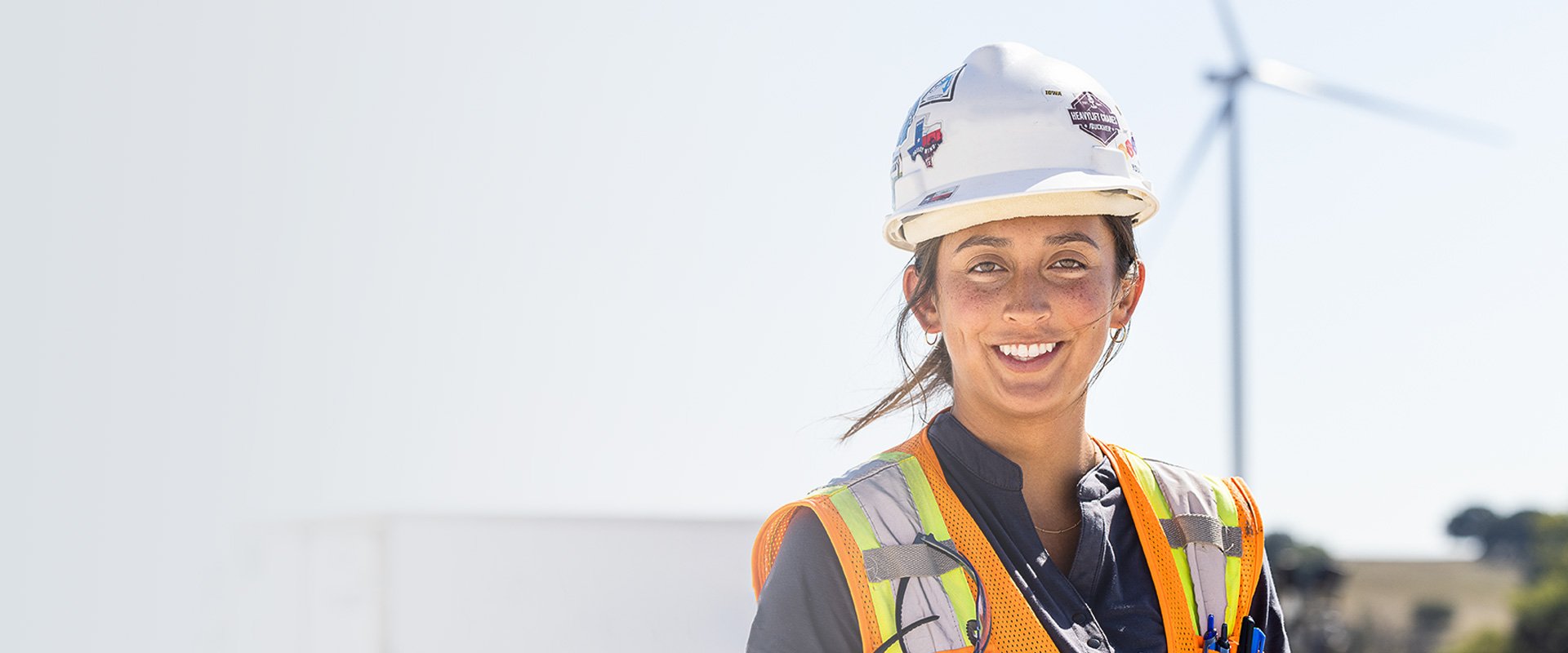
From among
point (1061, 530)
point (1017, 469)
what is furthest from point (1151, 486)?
point (1017, 469)

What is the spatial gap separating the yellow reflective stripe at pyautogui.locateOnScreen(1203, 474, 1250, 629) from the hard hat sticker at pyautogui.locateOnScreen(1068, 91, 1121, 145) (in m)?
1.05

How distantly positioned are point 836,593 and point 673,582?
213 cm

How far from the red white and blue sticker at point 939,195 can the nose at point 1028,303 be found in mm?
282

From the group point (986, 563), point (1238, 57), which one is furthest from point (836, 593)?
point (1238, 57)

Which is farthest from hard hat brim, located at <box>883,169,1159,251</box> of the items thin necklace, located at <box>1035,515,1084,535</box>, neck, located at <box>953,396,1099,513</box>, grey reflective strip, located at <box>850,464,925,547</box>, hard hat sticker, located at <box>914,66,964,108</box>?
thin necklace, located at <box>1035,515,1084,535</box>

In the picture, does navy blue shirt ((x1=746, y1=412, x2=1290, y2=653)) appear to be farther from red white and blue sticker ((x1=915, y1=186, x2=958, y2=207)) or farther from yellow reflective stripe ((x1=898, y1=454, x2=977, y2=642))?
red white and blue sticker ((x1=915, y1=186, x2=958, y2=207))

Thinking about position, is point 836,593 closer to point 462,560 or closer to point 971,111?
point 971,111

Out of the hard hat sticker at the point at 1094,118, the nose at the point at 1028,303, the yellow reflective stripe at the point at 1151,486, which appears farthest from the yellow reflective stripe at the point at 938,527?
the hard hat sticker at the point at 1094,118

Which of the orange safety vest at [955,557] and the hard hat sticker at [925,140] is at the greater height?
the hard hat sticker at [925,140]

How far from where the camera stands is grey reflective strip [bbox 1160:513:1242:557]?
3896 mm

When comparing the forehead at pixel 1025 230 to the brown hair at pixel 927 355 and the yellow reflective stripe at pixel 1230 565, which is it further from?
the yellow reflective stripe at pixel 1230 565

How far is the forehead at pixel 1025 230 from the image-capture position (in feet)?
12.1

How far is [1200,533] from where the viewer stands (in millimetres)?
3908

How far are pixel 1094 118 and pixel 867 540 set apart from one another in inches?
48.9
